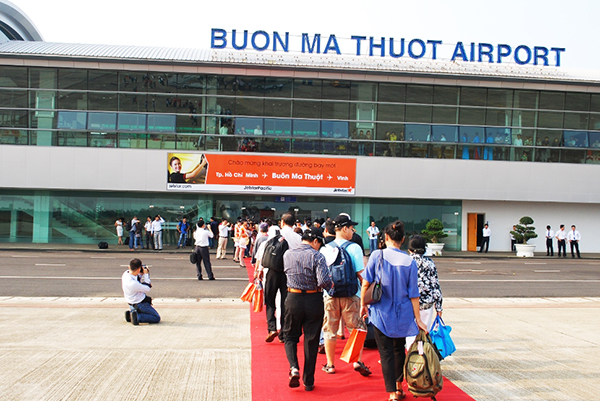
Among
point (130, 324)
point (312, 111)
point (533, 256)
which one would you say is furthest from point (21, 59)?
point (533, 256)

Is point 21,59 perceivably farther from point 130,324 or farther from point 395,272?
point 395,272

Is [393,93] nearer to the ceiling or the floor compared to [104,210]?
nearer to the ceiling

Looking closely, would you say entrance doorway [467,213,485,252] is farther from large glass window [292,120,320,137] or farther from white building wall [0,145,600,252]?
large glass window [292,120,320,137]

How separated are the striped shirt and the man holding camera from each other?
4168 mm

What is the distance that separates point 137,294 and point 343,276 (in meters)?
4.57

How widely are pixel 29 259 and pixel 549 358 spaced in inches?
820

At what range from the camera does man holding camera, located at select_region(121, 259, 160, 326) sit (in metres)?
9.58

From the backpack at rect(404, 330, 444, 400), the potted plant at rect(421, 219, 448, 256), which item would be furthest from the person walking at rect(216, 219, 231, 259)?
the backpack at rect(404, 330, 444, 400)

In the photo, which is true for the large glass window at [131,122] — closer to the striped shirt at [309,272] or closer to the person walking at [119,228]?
the person walking at [119,228]

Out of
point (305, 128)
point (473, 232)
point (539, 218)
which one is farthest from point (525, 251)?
point (305, 128)

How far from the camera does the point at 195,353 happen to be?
25.0ft

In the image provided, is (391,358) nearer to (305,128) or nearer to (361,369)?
(361,369)

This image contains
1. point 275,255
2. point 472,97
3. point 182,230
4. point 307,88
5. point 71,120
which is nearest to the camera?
point 275,255

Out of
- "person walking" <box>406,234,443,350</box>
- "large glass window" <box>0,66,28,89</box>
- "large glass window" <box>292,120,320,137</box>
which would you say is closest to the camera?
"person walking" <box>406,234,443,350</box>
